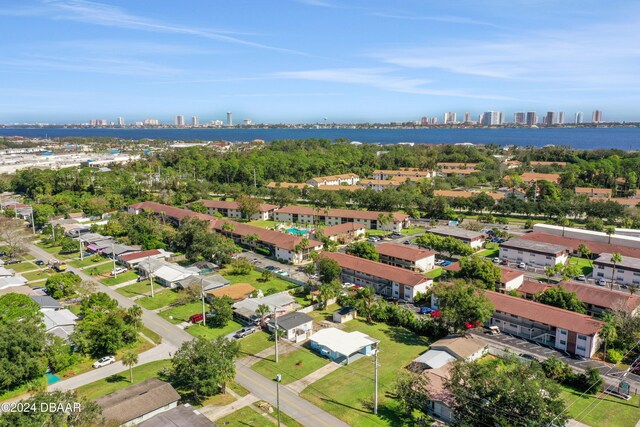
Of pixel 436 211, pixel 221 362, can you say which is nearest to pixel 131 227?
pixel 221 362

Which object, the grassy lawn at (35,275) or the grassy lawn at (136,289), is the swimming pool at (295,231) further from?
the grassy lawn at (35,275)

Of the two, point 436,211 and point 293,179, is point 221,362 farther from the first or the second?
point 293,179

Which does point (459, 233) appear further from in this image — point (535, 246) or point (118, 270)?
point (118, 270)

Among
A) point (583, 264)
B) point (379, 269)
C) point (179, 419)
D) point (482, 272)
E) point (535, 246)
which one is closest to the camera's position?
point (179, 419)

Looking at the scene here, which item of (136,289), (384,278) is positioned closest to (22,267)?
(136,289)

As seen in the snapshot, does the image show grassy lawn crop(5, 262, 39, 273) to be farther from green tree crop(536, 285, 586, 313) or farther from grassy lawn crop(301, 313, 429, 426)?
green tree crop(536, 285, 586, 313)

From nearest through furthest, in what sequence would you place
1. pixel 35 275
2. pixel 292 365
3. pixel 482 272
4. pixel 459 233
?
pixel 292 365 → pixel 482 272 → pixel 35 275 → pixel 459 233

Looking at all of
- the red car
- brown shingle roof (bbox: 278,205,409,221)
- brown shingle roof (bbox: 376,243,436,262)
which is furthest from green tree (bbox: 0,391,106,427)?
brown shingle roof (bbox: 278,205,409,221)
